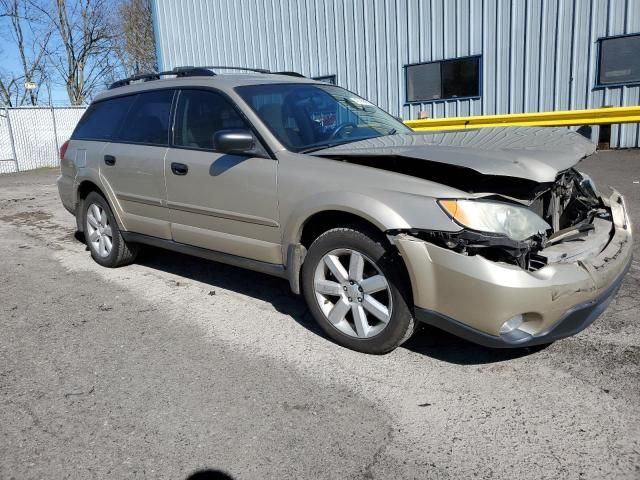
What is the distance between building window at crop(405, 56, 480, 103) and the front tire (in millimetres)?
10747

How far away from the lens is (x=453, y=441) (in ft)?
8.20

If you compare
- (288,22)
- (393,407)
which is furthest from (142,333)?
(288,22)

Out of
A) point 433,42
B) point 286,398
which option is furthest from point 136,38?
point 286,398

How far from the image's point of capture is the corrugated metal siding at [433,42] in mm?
11375

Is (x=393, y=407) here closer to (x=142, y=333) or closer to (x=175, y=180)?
(x=142, y=333)

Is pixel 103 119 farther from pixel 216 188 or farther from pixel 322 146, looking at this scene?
pixel 322 146

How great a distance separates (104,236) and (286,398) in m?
3.33

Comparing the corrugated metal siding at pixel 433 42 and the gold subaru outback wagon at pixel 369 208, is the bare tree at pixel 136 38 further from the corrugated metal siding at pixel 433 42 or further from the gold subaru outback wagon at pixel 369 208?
the gold subaru outback wagon at pixel 369 208

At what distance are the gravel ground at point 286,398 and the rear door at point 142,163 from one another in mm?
758

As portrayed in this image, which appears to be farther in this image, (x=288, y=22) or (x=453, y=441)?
(x=288, y=22)

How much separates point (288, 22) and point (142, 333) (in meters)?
14.0

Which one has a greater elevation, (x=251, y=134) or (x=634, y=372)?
(x=251, y=134)

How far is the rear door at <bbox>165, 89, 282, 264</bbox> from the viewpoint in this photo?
12.2 ft

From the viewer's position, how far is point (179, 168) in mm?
4230
